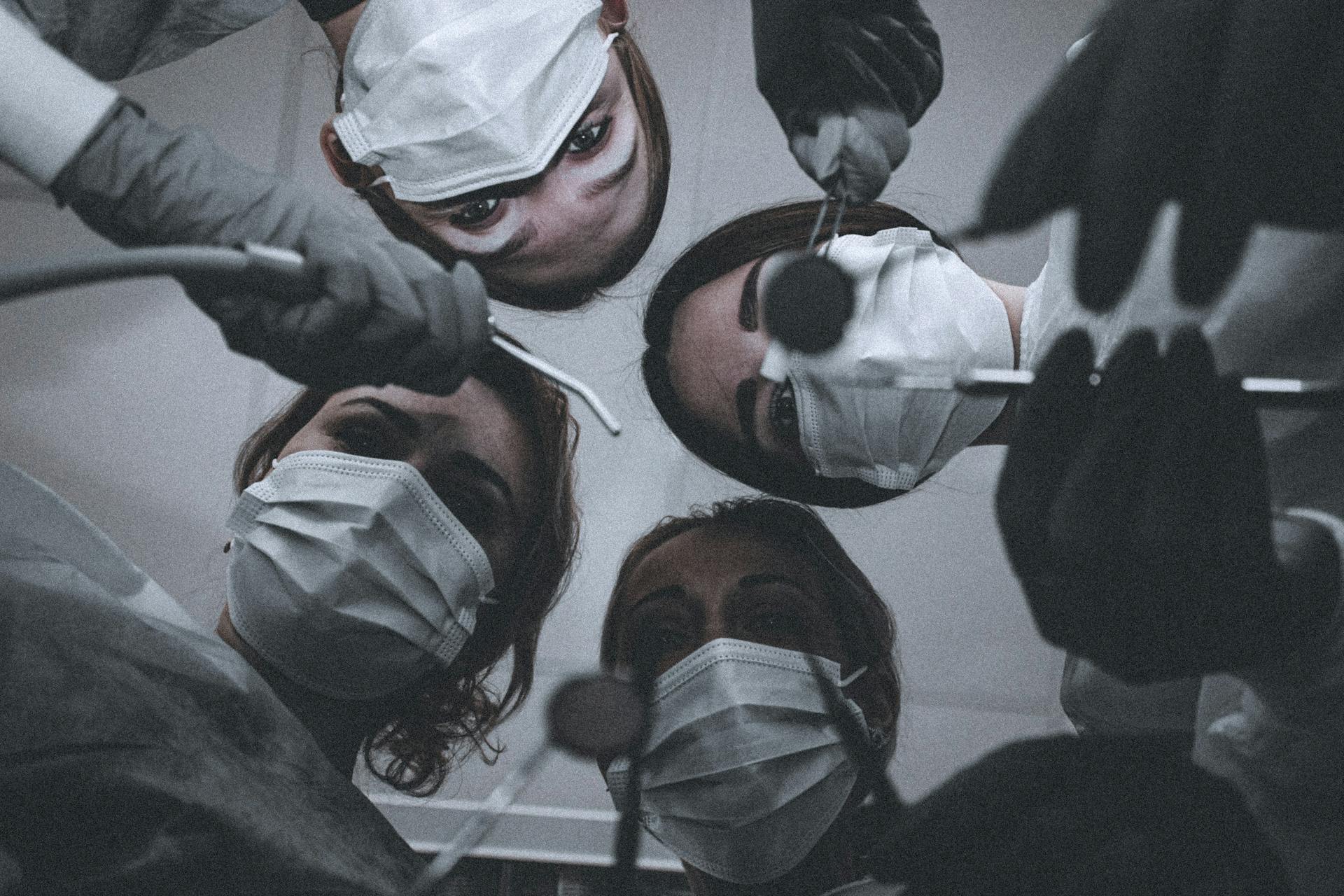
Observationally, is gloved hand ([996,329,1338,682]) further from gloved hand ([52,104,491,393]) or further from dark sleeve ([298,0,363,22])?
dark sleeve ([298,0,363,22])

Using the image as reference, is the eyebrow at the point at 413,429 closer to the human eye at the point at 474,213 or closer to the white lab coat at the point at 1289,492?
the human eye at the point at 474,213

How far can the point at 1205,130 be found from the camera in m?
0.58

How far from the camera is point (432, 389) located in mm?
791

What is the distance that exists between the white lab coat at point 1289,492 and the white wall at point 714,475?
46 centimetres

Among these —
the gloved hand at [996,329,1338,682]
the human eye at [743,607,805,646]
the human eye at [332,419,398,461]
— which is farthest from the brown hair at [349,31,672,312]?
the gloved hand at [996,329,1338,682]

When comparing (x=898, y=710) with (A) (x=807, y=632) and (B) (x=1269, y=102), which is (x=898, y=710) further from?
(B) (x=1269, y=102)

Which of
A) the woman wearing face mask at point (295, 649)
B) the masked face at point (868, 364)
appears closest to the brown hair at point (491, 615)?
the woman wearing face mask at point (295, 649)

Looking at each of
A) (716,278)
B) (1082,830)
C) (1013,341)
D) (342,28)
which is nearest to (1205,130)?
(1082,830)

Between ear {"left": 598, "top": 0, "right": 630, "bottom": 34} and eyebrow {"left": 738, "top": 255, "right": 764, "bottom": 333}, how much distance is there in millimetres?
371

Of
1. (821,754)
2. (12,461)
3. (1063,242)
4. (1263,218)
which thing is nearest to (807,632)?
(821,754)

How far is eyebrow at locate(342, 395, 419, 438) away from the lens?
1.15m

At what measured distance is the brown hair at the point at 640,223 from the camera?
1246 millimetres

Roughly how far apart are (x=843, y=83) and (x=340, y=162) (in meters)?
0.66

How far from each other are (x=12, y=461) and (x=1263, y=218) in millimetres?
1455
